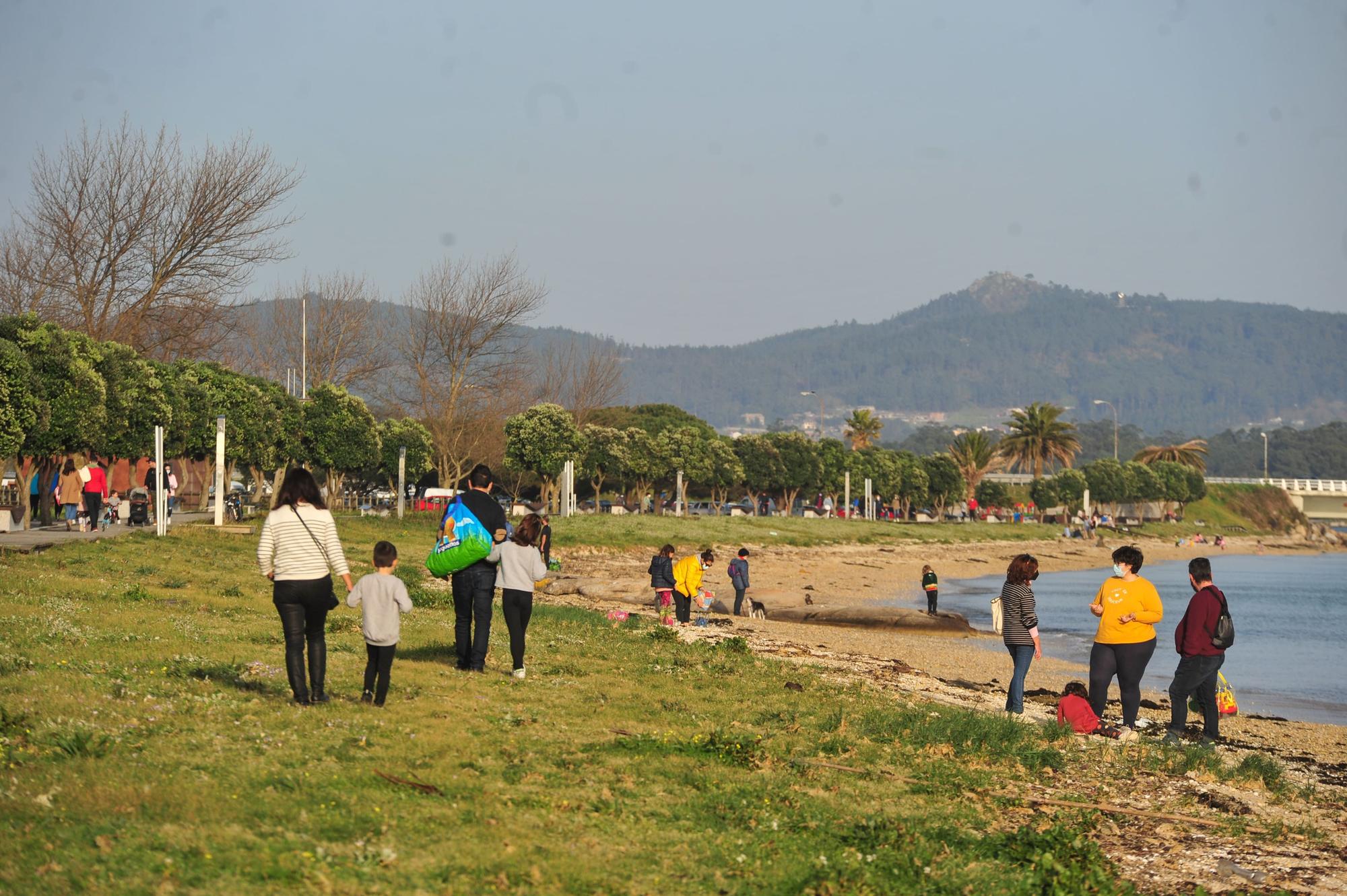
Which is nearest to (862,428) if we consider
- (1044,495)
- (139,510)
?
(1044,495)

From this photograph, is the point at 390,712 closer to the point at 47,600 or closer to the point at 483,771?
the point at 483,771

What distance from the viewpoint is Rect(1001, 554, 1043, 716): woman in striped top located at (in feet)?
43.4

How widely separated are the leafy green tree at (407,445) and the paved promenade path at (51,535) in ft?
97.4

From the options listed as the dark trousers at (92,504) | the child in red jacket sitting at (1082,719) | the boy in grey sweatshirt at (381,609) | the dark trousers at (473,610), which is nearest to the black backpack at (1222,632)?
the child in red jacket sitting at (1082,719)

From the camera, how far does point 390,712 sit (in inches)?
389

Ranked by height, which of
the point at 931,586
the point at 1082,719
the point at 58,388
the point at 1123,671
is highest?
the point at 58,388

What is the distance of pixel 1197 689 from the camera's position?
1293 centimetres

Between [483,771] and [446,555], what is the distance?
3913 mm

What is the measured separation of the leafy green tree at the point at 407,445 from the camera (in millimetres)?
63812

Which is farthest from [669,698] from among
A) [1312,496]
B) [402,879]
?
[1312,496]

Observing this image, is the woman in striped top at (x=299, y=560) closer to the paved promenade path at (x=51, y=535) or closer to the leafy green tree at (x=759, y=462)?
the paved promenade path at (x=51, y=535)

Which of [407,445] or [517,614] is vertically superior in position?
[407,445]

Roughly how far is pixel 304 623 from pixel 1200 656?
8693 mm

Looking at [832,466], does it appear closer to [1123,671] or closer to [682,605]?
[682,605]
